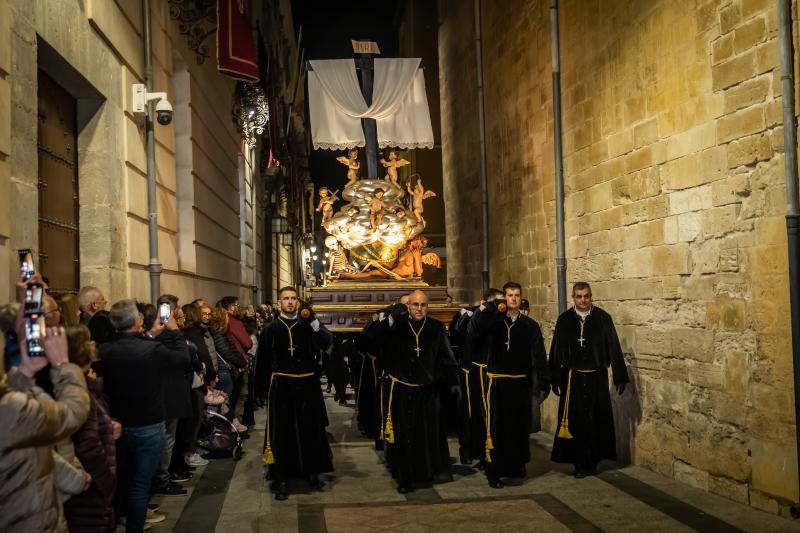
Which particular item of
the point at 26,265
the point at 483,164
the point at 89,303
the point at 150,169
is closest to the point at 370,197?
the point at 483,164

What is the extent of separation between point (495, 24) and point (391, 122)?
8.04ft

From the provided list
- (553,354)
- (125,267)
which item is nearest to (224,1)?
(125,267)

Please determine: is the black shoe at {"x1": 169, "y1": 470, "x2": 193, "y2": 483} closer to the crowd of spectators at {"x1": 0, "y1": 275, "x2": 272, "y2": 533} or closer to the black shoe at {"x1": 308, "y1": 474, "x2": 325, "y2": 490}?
the crowd of spectators at {"x1": 0, "y1": 275, "x2": 272, "y2": 533}

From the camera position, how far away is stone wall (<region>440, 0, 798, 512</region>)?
698 cm

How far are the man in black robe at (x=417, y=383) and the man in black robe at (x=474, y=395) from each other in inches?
16.4

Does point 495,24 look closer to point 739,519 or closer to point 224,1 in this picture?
point 224,1

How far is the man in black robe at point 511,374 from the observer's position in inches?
336

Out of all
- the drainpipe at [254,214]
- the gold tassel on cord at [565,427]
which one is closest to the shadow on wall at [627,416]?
the gold tassel on cord at [565,427]

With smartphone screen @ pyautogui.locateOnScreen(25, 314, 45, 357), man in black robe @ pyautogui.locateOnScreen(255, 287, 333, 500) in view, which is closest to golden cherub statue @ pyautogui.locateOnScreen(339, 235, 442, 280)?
man in black robe @ pyautogui.locateOnScreen(255, 287, 333, 500)

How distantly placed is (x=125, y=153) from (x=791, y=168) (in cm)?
666

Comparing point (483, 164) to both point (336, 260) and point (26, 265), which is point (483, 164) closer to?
point (336, 260)

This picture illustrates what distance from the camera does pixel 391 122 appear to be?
15.3 m

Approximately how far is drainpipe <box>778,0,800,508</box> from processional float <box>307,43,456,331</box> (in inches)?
260

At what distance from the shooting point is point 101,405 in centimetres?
475
